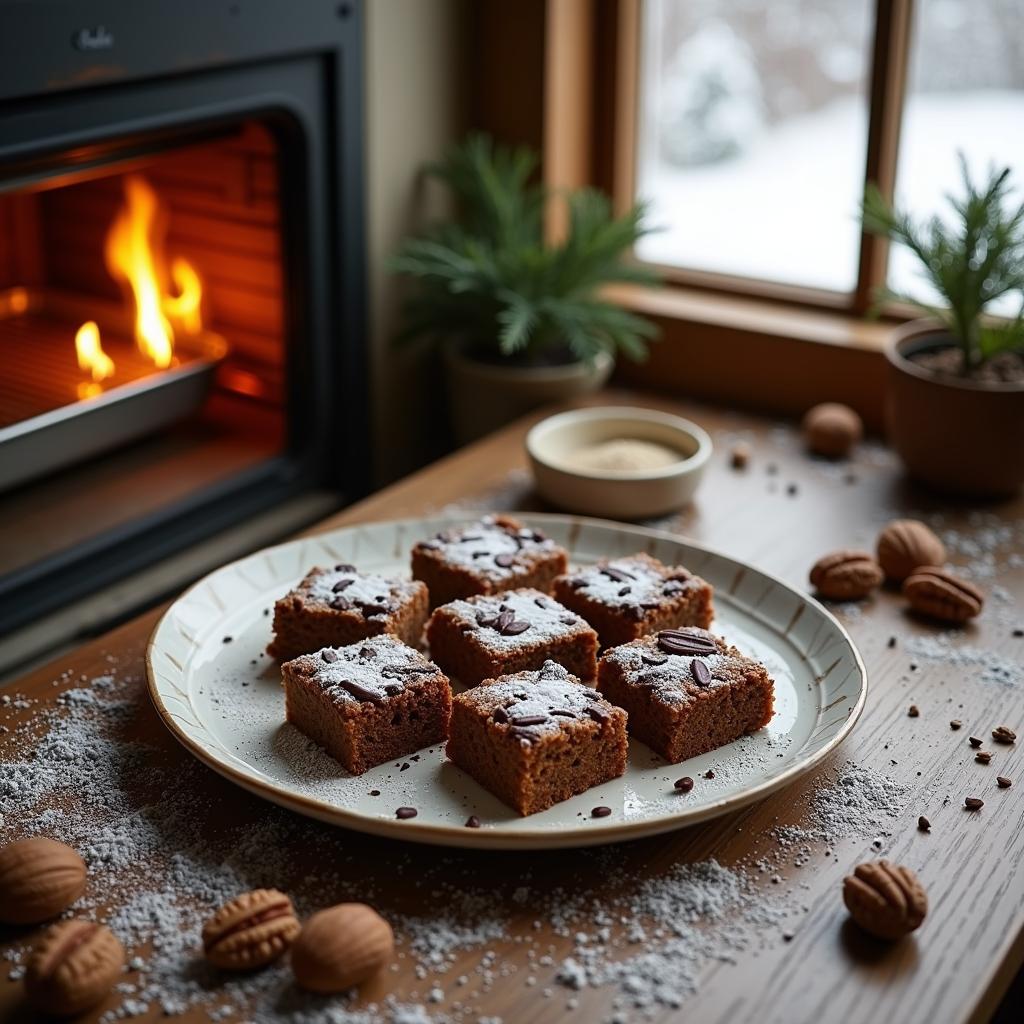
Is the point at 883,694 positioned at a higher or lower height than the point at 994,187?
lower

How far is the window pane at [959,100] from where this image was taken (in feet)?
6.35

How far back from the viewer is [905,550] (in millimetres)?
1575

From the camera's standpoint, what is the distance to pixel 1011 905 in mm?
1062

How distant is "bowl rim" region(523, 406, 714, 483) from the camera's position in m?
1.70

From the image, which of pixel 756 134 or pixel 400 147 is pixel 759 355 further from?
pixel 400 147

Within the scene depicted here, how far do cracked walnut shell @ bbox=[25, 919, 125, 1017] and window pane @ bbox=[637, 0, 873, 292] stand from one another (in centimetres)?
153

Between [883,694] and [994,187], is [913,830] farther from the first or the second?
[994,187]

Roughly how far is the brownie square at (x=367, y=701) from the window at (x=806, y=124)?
1.04m

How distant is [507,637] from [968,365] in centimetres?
84

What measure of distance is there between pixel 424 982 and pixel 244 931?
14cm

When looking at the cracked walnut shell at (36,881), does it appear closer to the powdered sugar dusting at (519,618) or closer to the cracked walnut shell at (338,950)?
the cracked walnut shell at (338,950)

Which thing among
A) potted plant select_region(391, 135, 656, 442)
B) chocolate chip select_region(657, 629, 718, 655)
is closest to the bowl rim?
potted plant select_region(391, 135, 656, 442)

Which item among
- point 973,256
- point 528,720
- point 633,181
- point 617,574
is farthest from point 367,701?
point 633,181

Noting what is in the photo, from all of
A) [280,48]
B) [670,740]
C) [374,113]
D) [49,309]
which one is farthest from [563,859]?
[49,309]
